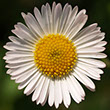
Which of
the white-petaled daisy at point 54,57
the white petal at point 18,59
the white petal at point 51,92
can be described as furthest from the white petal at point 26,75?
the white petal at point 51,92

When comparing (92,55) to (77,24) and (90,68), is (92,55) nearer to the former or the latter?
(90,68)

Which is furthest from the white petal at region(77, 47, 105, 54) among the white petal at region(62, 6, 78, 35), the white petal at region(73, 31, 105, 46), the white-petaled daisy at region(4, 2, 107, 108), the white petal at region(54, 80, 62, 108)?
the white petal at region(54, 80, 62, 108)

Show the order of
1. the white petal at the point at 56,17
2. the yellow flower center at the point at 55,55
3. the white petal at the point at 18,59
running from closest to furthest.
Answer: the white petal at the point at 56,17
the white petal at the point at 18,59
the yellow flower center at the point at 55,55

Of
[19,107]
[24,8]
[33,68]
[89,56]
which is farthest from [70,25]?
[19,107]

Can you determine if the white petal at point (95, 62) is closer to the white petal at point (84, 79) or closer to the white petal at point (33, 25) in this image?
the white petal at point (84, 79)

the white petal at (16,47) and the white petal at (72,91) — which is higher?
the white petal at (16,47)

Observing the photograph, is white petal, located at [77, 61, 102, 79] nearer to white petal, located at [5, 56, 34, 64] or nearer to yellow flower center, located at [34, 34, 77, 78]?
yellow flower center, located at [34, 34, 77, 78]

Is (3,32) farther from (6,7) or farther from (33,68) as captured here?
(33,68)
